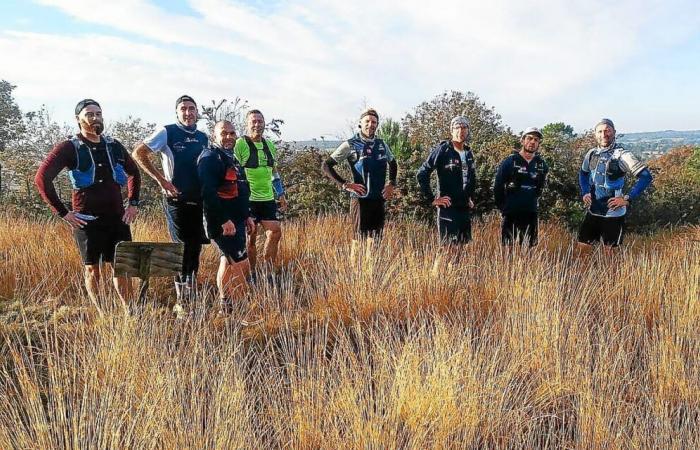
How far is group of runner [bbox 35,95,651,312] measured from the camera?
13.2ft

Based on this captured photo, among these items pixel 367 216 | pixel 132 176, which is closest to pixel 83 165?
pixel 132 176

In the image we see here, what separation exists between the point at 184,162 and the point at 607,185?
4479 millimetres

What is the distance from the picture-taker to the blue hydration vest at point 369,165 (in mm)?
5543

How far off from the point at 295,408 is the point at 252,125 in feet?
12.2

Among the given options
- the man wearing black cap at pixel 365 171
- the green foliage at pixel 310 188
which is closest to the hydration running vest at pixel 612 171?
the man wearing black cap at pixel 365 171

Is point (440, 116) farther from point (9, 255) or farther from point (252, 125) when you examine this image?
point (9, 255)

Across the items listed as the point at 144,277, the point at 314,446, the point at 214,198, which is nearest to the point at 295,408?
the point at 314,446

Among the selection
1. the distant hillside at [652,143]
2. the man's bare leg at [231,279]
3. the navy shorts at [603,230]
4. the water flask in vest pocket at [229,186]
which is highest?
the distant hillside at [652,143]

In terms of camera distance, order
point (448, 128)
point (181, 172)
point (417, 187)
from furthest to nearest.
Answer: point (448, 128), point (417, 187), point (181, 172)

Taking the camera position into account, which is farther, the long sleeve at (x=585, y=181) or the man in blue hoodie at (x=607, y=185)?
the long sleeve at (x=585, y=181)

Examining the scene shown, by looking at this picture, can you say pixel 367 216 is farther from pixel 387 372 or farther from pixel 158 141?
pixel 387 372

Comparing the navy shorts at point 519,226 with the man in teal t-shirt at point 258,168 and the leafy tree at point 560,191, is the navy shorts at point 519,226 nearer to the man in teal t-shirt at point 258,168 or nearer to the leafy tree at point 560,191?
the man in teal t-shirt at point 258,168

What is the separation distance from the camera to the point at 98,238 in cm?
412

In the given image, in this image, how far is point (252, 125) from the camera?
545 cm
